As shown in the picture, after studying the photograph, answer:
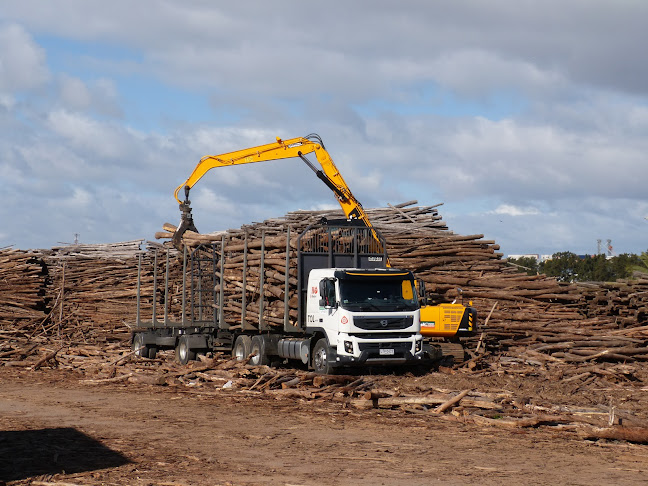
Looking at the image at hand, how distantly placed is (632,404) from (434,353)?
19.1 ft

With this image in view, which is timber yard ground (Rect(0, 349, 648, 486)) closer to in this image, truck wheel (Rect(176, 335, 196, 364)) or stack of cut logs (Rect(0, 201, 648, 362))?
stack of cut logs (Rect(0, 201, 648, 362))

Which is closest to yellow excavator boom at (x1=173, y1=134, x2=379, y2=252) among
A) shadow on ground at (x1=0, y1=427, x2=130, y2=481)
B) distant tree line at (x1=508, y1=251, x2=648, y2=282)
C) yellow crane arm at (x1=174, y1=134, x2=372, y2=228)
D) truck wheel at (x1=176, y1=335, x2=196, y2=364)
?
yellow crane arm at (x1=174, y1=134, x2=372, y2=228)

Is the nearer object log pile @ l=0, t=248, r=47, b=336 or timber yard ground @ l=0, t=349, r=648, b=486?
timber yard ground @ l=0, t=349, r=648, b=486

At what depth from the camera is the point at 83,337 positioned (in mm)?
33406

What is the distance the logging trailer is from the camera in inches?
768

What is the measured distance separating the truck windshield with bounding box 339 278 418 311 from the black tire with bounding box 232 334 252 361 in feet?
15.1

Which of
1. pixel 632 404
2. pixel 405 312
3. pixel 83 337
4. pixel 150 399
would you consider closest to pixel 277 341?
pixel 405 312

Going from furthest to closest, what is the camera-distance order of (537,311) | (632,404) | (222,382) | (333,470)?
(537,311) < (222,382) < (632,404) < (333,470)

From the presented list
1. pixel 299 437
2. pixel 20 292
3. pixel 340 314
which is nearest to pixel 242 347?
pixel 340 314

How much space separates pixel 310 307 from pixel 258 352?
8.10 ft

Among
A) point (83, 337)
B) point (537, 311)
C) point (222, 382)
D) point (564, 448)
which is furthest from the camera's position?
point (83, 337)

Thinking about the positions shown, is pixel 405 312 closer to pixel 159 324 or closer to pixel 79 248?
pixel 159 324

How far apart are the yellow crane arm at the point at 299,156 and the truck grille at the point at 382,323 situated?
4.34 meters

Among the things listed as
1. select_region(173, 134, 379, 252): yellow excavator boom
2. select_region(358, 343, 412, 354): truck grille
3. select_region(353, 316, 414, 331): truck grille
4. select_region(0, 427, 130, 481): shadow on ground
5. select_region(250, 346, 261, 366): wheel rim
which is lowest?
select_region(0, 427, 130, 481): shadow on ground
